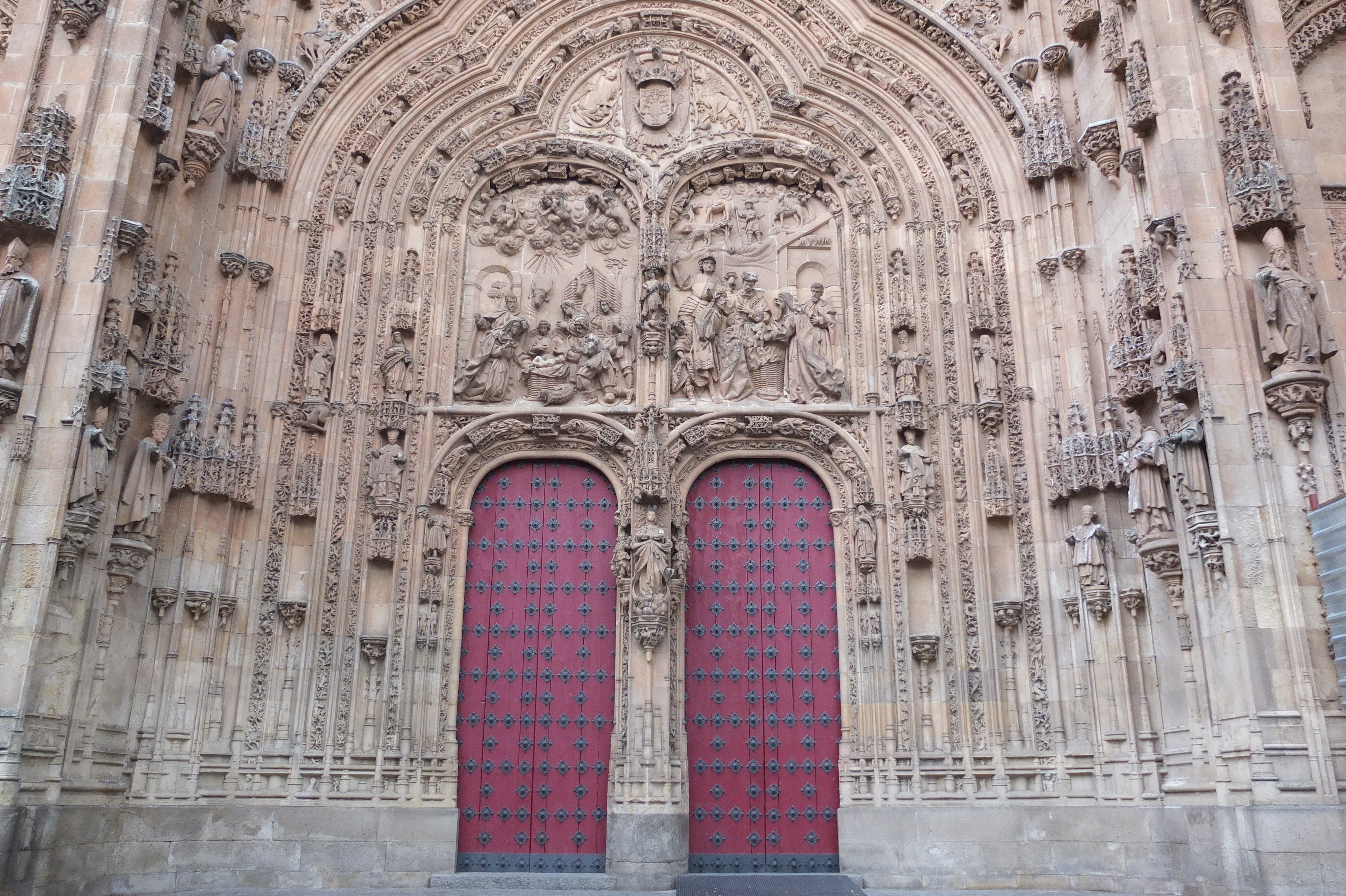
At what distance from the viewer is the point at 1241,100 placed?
10.5 m

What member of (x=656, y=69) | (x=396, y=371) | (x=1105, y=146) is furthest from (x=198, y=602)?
(x=1105, y=146)

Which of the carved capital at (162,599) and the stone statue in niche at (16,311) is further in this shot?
the carved capital at (162,599)

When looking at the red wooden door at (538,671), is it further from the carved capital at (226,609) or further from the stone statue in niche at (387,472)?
the carved capital at (226,609)

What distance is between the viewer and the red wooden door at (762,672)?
12398mm

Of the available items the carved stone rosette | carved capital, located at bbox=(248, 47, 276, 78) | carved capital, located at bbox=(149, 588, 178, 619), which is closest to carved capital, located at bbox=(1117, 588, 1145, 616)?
the carved stone rosette

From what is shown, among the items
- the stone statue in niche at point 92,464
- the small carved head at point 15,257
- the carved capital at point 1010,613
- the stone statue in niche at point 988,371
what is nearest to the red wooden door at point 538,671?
the stone statue in niche at point 92,464

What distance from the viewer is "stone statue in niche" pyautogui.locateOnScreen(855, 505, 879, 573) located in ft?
42.2

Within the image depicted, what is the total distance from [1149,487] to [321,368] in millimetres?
9291

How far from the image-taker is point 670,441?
531 inches

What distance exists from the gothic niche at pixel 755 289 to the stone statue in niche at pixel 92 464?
21.5ft

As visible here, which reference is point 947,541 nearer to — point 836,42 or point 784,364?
point 784,364

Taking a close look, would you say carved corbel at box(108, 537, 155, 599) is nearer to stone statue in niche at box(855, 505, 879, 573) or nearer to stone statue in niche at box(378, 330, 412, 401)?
stone statue in niche at box(378, 330, 412, 401)

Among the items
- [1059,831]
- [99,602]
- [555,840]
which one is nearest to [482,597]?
[555,840]

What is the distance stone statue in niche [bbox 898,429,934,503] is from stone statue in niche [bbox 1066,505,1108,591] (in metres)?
1.90
